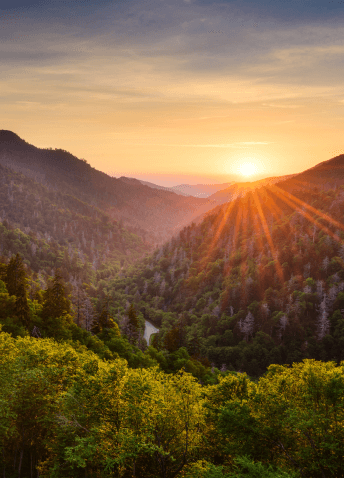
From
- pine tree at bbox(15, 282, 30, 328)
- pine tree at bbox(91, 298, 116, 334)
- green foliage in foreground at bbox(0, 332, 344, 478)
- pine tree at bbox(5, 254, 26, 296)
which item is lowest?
pine tree at bbox(91, 298, 116, 334)

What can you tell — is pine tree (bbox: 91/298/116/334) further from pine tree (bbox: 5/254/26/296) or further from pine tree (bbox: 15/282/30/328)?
pine tree (bbox: 5/254/26/296)

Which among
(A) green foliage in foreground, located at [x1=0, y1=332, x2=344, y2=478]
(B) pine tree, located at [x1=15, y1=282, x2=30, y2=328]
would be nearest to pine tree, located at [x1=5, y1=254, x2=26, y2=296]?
(B) pine tree, located at [x1=15, y1=282, x2=30, y2=328]

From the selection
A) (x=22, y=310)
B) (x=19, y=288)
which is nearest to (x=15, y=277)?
(x=19, y=288)

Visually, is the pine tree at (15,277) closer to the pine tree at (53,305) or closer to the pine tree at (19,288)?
the pine tree at (19,288)

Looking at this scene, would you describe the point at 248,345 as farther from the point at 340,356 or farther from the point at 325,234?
the point at 325,234

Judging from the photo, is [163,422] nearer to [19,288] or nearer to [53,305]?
[53,305]

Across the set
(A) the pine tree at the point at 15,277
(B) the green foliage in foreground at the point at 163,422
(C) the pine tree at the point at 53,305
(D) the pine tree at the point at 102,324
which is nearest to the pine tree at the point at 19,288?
(A) the pine tree at the point at 15,277

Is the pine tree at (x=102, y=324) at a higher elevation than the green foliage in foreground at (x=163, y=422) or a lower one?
lower

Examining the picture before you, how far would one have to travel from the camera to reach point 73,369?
1363 inches

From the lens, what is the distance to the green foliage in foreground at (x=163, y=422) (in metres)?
25.3

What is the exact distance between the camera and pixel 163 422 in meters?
27.8

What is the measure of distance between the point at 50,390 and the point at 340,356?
138m

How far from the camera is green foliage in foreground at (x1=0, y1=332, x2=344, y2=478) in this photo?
83.0 feet

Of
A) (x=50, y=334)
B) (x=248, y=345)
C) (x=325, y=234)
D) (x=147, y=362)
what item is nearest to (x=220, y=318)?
(x=248, y=345)
